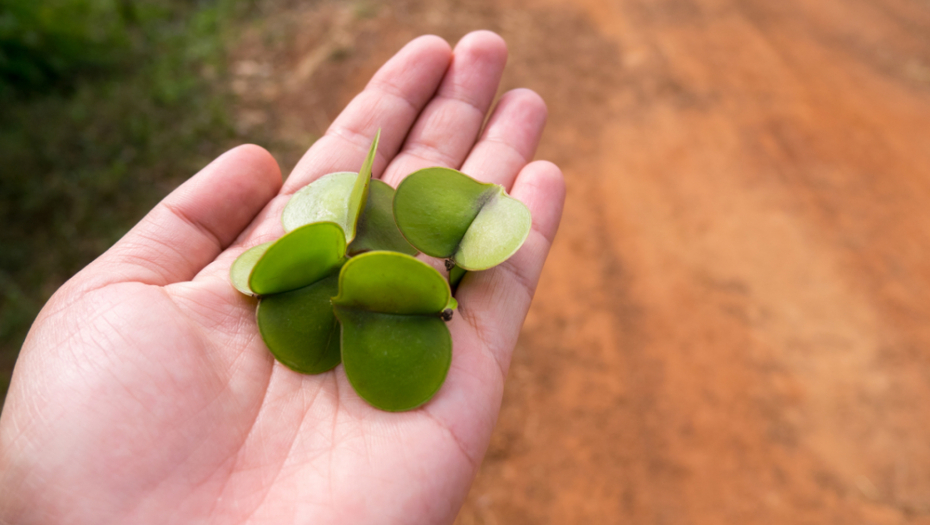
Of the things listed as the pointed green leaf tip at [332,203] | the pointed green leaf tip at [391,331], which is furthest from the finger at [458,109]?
the pointed green leaf tip at [391,331]

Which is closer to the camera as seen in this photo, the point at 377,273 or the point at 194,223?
the point at 377,273

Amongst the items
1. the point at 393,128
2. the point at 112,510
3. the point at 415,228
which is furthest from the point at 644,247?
the point at 112,510

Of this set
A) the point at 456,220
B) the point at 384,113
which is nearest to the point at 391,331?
the point at 456,220

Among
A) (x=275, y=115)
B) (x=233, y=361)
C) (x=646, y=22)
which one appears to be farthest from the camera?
(x=646, y=22)

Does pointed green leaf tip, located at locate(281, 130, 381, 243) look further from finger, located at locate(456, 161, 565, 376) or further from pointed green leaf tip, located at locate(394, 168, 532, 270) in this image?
finger, located at locate(456, 161, 565, 376)

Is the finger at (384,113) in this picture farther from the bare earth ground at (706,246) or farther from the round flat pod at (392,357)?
the bare earth ground at (706,246)

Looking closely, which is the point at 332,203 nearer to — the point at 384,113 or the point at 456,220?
the point at 456,220

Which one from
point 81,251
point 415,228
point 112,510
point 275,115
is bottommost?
point 81,251

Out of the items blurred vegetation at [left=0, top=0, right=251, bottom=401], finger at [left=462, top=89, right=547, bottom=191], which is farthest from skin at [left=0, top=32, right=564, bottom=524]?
blurred vegetation at [left=0, top=0, right=251, bottom=401]

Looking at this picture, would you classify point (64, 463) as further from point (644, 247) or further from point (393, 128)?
point (644, 247)
